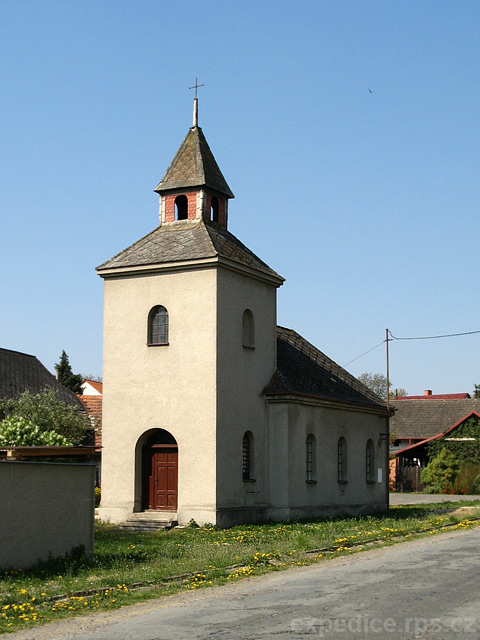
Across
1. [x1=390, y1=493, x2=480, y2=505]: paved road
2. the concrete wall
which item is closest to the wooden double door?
the concrete wall

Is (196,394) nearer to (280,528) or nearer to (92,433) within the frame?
(280,528)

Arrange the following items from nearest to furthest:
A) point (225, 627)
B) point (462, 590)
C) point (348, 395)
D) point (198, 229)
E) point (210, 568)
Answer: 1. point (225, 627)
2. point (462, 590)
3. point (210, 568)
4. point (198, 229)
5. point (348, 395)

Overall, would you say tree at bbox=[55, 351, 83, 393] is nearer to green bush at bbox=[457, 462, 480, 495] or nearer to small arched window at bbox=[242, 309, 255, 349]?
green bush at bbox=[457, 462, 480, 495]

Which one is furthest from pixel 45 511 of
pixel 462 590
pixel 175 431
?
pixel 175 431

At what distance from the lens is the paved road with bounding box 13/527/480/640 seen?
9695 mm

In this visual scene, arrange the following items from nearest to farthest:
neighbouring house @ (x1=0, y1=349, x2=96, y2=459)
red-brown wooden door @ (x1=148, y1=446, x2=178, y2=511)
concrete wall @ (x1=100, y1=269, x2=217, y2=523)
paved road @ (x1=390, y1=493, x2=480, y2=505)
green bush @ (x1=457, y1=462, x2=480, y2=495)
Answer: concrete wall @ (x1=100, y1=269, x2=217, y2=523), red-brown wooden door @ (x1=148, y1=446, x2=178, y2=511), neighbouring house @ (x1=0, y1=349, x2=96, y2=459), paved road @ (x1=390, y1=493, x2=480, y2=505), green bush @ (x1=457, y1=462, x2=480, y2=495)

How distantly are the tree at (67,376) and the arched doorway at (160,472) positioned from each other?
1532 inches

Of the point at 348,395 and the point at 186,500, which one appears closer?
the point at 186,500

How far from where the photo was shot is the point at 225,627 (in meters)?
10.1

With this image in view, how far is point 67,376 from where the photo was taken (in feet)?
212

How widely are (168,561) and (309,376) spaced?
1491 centimetres

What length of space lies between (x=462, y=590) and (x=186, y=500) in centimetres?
1314

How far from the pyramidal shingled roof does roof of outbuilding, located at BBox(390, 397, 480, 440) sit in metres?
33.4

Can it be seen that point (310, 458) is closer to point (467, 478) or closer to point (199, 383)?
point (199, 383)
